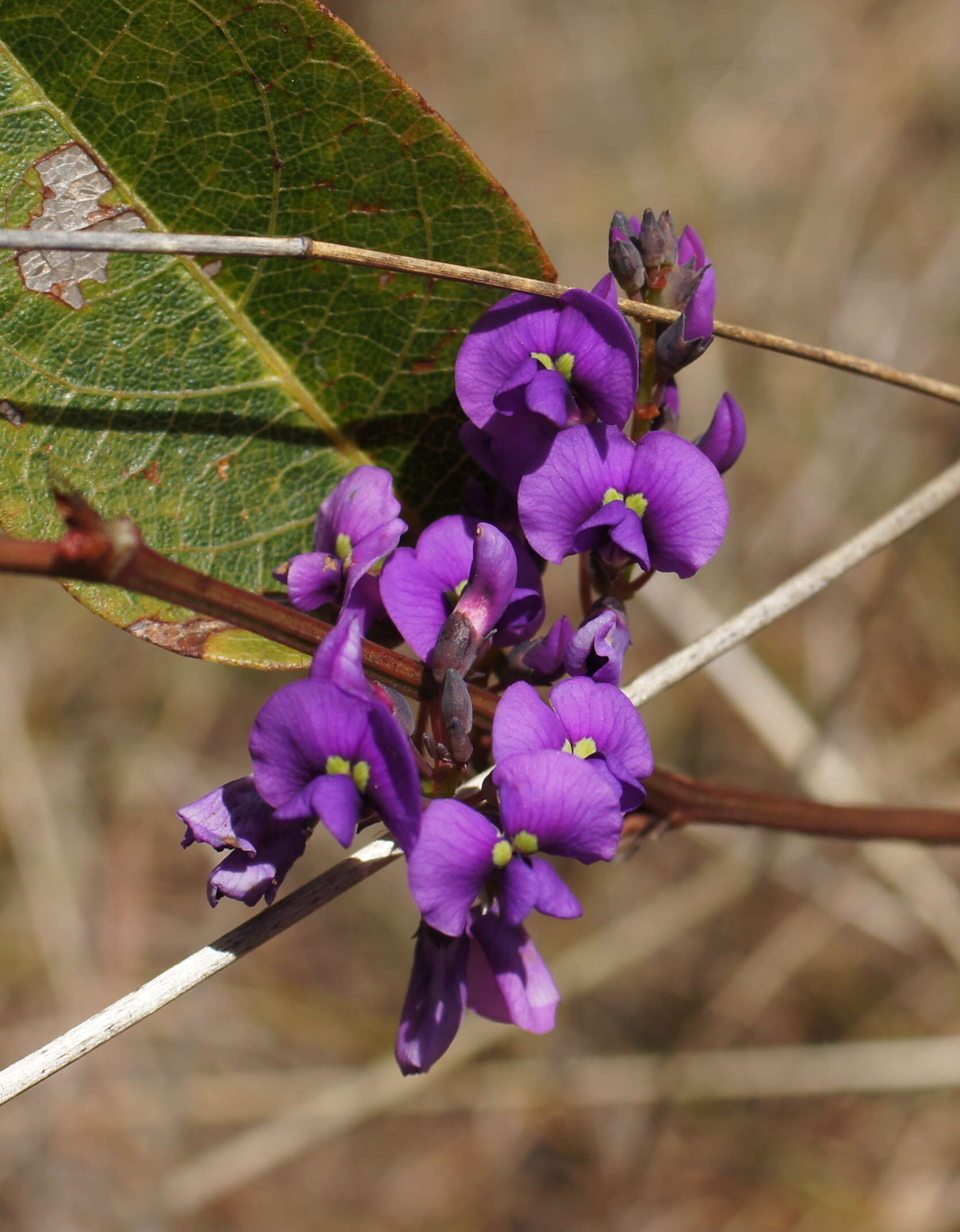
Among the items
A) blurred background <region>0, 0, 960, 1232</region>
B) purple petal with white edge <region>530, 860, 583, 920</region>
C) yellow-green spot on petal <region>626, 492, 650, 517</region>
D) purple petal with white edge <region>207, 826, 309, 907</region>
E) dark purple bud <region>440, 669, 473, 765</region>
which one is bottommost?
blurred background <region>0, 0, 960, 1232</region>

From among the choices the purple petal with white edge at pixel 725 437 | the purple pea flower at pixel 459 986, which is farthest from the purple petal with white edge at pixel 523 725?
the purple petal with white edge at pixel 725 437

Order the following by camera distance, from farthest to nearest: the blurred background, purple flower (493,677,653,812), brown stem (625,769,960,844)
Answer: the blurred background, brown stem (625,769,960,844), purple flower (493,677,653,812)

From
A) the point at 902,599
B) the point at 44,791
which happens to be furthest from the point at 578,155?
the point at 44,791

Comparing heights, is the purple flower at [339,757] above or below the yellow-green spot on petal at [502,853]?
above

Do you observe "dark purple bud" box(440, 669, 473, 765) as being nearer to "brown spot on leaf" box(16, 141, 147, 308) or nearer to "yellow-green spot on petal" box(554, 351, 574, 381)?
"yellow-green spot on petal" box(554, 351, 574, 381)

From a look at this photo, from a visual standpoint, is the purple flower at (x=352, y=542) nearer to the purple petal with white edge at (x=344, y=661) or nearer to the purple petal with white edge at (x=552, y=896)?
the purple petal with white edge at (x=344, y=661)

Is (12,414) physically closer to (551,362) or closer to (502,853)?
(551,362)

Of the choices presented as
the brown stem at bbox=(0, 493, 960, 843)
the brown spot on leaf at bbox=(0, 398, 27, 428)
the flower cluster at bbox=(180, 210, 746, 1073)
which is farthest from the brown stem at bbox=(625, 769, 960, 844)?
the brown spot on leaf at bbox=(0, 398, 27, 428)

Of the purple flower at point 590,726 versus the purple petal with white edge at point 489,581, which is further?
the purple petal with white edge at point 489,581
